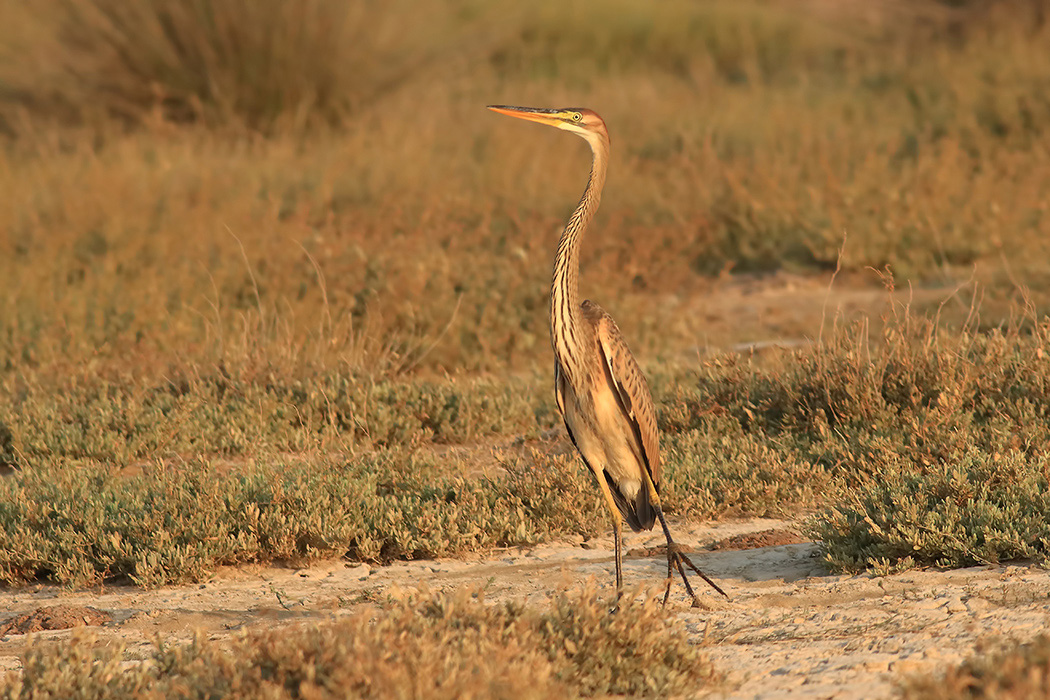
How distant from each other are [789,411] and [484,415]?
1.73 meters

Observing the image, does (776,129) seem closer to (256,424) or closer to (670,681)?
(256,424)

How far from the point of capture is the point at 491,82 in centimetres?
1650

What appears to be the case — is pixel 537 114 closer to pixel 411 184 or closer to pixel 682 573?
pixel 682 573

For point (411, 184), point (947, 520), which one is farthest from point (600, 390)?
point (411, 184)

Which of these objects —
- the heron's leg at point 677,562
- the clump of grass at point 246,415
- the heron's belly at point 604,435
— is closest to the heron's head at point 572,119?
the heron's belly at point 604,435

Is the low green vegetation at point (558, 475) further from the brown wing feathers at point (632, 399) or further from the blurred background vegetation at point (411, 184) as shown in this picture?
the blurred background vegetation at point (411, 184)

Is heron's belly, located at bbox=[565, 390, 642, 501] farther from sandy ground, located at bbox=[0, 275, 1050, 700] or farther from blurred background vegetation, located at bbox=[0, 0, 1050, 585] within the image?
blurred background vegetation, located at bbox=[0, 0, 1050, 585]

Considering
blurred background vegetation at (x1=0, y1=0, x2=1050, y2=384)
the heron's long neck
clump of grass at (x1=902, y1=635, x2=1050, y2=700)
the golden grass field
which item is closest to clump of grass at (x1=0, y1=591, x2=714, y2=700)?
the golden grass field

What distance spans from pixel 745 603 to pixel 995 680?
1537 mm

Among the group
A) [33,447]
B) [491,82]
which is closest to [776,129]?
[491,82]

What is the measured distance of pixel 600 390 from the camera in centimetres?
470

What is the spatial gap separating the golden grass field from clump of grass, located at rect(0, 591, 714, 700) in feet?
0.11

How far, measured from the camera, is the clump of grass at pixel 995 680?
3.12 metres

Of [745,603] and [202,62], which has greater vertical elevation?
[202,62]
